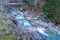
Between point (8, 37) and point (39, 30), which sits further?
point (39, 30)

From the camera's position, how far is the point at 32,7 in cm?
1184

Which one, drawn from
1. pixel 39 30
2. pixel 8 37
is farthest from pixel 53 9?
pixel 8 37

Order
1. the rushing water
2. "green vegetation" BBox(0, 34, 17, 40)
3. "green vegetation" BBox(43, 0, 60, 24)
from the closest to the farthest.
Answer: "green vegetation" BBox(0, 34, 17, 40), the rushing water, "green vegetation" BBox(43, 0, 60, 24)

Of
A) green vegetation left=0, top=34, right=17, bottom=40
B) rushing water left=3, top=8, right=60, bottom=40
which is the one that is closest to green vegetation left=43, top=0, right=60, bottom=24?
rushing water left=3, top=8, right=60, bottom=40

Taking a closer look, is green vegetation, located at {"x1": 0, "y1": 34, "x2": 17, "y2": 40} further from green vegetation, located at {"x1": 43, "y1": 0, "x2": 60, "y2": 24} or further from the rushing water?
green vegetation, located at {"x1": 43, "y1": 0, "x2": 60, "y2": 24}

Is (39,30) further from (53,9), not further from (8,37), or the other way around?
(8,37)

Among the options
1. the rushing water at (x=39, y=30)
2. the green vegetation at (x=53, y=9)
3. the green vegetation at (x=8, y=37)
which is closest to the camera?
the green vegetation at (x=8, y=37)

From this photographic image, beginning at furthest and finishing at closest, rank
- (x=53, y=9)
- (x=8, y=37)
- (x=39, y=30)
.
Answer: (x=53, y=9) → (x=39, y=30) → (x=8, y=37)

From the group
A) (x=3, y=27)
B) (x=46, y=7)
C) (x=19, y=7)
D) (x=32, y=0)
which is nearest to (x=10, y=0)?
(x=19, y=7)

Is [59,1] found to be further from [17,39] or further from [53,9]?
[17,39]

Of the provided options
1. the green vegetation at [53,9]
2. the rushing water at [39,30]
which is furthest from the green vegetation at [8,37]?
the green vegetation at [53,9]

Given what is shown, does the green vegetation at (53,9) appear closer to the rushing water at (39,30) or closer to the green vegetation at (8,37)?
the rushing water at (39,30)

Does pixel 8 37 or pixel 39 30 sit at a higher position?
pixel 8 37

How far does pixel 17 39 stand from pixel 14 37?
2.4 inches
